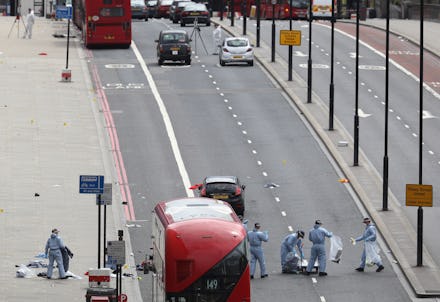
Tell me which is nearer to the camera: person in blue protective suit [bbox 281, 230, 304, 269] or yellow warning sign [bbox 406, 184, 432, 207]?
person in blue protective suit [bbox 281, 230, 304, 269]

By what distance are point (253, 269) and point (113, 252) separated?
5975 mm

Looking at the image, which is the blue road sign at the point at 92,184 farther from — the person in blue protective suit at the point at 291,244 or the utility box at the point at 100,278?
the person in blue protective suit at the point at 291,244

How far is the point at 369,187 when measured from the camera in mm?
A: 55562

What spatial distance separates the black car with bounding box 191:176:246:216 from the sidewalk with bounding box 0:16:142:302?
10.4 ft

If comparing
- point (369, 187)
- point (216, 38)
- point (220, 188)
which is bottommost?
point (369, 187)

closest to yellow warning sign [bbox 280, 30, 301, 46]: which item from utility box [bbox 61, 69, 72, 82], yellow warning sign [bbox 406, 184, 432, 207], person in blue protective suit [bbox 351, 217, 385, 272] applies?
utility box [bbox 61, 69, 72, 82]

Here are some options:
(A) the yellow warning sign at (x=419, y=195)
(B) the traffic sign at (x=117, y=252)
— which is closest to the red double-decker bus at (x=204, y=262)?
(B) the traffic sign at (x=117, y=252)

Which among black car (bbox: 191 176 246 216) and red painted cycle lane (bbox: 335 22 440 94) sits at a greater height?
red painted cycle lane (bbox: 335 22 440 94)

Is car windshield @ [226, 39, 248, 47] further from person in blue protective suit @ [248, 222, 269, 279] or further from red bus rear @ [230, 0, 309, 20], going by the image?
person in blue protective suit @ [248, 222, 269, 279]

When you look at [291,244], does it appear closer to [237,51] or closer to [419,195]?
[419,195]

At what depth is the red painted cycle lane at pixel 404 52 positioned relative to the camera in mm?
82569

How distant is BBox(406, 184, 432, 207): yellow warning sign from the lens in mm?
44325

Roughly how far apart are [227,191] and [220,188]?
0.94 ft

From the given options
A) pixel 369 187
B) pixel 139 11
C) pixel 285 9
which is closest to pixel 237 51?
pixel 369 187
